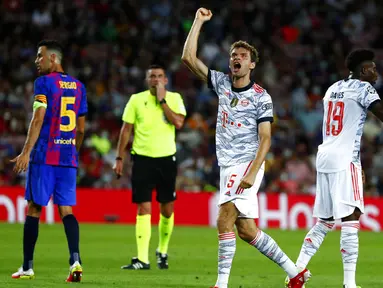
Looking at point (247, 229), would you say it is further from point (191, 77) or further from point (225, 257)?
point (191, 77)

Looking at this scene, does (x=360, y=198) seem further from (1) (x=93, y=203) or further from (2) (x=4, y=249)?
(1) (x=93, y=203)

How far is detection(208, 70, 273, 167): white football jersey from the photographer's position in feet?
31.3

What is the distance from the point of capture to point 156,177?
13.1 metres

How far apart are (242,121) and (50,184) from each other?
2.37 m

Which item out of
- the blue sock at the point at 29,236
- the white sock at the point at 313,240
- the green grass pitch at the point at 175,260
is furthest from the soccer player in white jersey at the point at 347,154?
the blue sock at the point at 29,236

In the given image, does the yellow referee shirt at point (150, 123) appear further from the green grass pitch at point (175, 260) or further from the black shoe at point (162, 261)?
the green grass pitch at point (175, 260)

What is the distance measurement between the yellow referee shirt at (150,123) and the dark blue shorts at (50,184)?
2302 millimetres

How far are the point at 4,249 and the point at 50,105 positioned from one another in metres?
4.71

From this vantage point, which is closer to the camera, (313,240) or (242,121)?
(242,121)

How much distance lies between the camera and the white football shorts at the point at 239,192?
9.41 meters

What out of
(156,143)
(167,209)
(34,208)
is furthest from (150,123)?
(34,208)

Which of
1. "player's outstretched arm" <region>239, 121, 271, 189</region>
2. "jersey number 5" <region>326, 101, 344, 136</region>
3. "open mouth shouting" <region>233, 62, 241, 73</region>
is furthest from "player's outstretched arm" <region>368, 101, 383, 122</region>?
"open mouth shouting" <region>233, 62, 241, 73</region>

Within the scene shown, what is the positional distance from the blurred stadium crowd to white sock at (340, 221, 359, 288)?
12.1m

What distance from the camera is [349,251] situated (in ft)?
33.1
